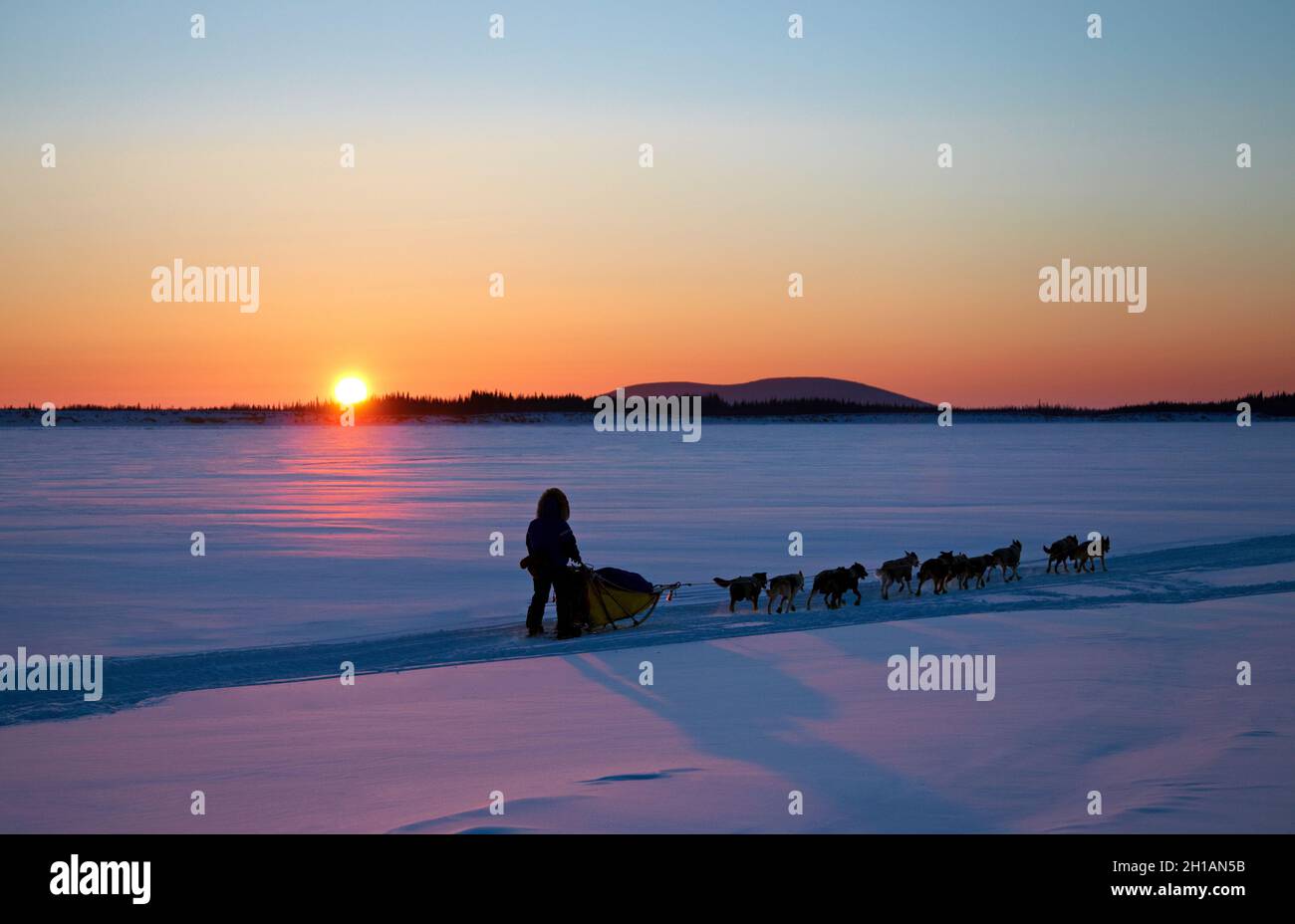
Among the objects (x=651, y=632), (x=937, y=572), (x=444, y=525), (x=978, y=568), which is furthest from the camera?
(x=444, y=525)

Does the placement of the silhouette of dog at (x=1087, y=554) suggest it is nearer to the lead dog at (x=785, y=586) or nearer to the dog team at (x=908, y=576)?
the dog team at (x=908, y=576)

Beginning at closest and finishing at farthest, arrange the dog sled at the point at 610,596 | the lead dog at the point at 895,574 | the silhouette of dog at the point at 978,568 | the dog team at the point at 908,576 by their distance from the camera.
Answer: the dog sled at the point at 610,596 < the dog team at the point at 908,576 < the lead dog at the point at 895,574 < the silhouette of dog at the point at 978,568

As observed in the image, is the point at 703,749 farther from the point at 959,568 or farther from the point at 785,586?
the point at 959,568

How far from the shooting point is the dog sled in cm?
1009

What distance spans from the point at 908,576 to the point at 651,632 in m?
3.17

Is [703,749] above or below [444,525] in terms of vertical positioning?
below

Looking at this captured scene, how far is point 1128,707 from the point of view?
7.21 meters

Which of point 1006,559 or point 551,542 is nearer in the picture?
point 551,542

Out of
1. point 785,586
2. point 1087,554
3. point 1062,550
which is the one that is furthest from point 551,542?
point 1087,554

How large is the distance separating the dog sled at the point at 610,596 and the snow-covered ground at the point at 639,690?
0.79 feet

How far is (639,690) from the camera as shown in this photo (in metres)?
7.95

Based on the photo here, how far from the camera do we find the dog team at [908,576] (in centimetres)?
1096

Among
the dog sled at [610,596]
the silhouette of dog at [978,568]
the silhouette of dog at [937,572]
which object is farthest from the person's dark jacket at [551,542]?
the silhouette of dog at [978,568]

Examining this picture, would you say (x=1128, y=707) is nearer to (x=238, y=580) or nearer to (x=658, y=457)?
(x=238, y=580)
